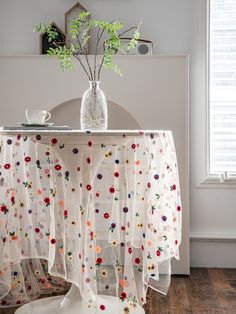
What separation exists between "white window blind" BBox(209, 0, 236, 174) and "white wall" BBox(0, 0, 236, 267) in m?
0.08

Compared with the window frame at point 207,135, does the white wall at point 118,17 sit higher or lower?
higher

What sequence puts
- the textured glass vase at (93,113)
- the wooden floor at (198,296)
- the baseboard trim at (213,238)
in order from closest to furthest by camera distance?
the textured glass vase at (93,113) → the wooden floor at (198,296) → the baseboard trim at (213,238)

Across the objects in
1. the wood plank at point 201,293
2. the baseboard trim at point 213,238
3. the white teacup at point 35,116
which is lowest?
the wood plank at point 201,293

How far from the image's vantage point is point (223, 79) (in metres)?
3.25

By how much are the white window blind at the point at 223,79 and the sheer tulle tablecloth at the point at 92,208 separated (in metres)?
1.05

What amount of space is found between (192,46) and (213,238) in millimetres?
1230

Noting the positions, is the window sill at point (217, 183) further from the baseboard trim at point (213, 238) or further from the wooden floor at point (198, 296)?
the wooden floor at point (198, 296)

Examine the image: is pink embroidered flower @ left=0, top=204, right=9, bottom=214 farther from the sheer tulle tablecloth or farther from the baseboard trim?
the baseboard trim

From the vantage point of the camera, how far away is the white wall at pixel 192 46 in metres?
3.23

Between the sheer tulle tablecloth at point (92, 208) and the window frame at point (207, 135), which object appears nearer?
the sheer tulle tablecloth at point (92, 208)

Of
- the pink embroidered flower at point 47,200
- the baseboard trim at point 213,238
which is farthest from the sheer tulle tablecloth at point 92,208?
the baseboard trim at point 213,238

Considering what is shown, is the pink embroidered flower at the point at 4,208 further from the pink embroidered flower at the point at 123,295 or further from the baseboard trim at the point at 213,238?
the baseboard trim at the point at 213,238

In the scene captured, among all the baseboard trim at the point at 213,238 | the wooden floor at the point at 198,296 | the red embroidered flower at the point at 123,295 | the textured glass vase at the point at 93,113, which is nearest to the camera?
the red embroidered flower at the point at 123,295

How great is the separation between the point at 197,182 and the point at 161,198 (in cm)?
105
